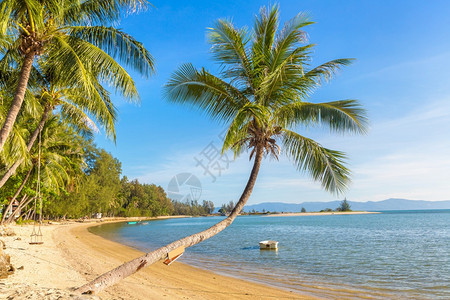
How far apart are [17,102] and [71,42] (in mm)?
2067

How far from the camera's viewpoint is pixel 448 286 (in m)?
11.1

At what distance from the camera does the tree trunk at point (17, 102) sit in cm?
651

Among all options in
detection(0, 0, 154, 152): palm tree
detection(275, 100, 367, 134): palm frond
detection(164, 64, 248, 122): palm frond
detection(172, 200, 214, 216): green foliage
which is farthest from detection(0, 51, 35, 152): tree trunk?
detection(172, 200, 214, 216): green foliage

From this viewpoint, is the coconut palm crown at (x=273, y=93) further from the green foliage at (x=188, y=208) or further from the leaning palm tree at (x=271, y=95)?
the green foliage at (x=188, y=208)

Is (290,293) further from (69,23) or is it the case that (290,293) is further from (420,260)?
(420,260)

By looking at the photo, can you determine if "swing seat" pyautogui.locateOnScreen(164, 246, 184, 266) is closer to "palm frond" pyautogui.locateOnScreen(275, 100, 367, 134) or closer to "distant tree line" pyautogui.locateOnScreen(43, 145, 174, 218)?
"palm frond" pyautogui.locateOnScreen(275, 100, 367, 134)

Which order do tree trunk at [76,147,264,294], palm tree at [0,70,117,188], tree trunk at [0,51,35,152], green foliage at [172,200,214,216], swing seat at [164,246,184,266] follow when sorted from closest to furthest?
tree trunk at [76,147,264,294] < swing seat at [164,246,184,266] < tree trunk at [0,51,35,152] < palm tree at [0,70,117,188] < green foliage at [172,200,214,216]

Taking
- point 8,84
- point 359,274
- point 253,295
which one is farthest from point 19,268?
point 359,274

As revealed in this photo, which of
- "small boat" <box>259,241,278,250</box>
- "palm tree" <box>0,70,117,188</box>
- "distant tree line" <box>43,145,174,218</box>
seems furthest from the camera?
"distant tree line" <box>43,145,174,218</box>

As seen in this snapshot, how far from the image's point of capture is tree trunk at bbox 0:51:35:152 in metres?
6.51

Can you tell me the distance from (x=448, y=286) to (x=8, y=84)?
1684cm

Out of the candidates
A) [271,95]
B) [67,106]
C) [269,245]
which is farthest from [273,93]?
[269,245]

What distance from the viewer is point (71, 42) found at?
785 centimetres

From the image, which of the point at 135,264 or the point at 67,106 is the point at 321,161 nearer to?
the point at 135,264
